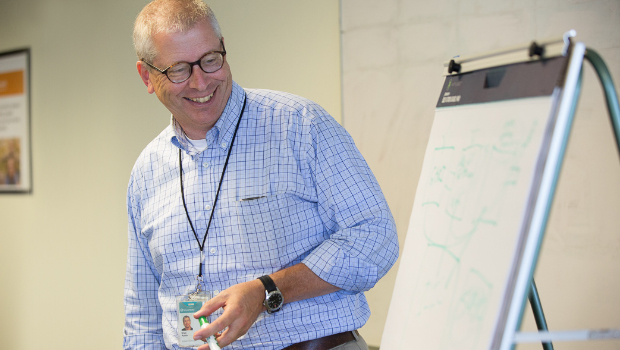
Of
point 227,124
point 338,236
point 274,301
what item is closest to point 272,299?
point 274,301

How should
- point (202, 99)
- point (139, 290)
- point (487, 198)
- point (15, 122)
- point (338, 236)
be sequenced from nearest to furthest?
point (487, 198)
point (338, 236)
point (202, 99)
point (139, 290)
point (15, 122)

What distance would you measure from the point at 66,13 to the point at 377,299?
255 centimetres

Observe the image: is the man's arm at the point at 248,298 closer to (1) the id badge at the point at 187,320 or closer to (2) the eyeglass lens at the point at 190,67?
(1) the id badge at the point at 187,320

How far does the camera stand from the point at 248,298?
119cm

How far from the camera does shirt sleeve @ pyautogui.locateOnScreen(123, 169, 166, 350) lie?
1.60 m

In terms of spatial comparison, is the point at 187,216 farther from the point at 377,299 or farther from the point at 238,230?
the point at 377,299

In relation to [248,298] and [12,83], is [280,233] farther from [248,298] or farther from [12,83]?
[12,83]

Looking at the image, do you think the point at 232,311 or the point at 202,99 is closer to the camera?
the point at 232,311

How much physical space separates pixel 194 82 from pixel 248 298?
0.58 metres

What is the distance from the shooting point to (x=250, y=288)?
1215mm

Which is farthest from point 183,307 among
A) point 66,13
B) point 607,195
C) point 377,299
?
point 66,13

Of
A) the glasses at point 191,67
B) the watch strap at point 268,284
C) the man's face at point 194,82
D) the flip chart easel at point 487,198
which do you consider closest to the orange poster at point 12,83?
the man's face at point 194,82

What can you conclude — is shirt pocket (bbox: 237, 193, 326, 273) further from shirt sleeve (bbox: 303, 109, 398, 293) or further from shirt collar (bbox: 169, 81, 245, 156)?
shirt collar (bbox: 169, 81, 245, 156)

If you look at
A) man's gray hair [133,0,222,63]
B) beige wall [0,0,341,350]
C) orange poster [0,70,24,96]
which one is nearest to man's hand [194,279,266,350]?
Answer: man's gray hair [133,0,222,63]
